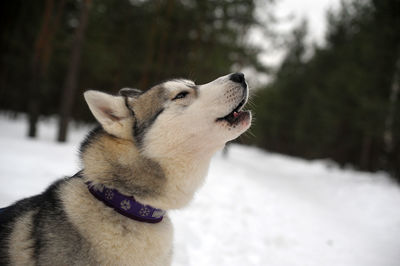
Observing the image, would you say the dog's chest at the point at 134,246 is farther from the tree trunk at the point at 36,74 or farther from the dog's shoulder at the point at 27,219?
the tree trunk at the point at 36,74

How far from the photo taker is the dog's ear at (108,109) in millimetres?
2062

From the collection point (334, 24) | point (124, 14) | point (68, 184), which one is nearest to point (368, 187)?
point (68, 184)

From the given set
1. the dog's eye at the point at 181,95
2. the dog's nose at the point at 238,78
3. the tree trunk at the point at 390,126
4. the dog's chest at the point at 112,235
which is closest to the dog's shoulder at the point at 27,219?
the dog's chest at the point at 112,235

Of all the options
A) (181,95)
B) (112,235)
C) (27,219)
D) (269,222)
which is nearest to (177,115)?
(181,95)

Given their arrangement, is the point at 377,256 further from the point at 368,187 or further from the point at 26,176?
the point at 26,176

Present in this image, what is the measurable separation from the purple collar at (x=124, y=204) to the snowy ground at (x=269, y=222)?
49 centimetres

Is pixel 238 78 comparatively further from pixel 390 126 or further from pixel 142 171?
pixel 390 126

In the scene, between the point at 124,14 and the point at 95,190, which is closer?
the point at 95,190

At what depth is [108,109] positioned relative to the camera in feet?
7.25

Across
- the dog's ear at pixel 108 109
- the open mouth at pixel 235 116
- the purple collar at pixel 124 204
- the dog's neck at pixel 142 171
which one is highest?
the open mouth at pixel 235 116

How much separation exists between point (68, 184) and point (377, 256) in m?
5.44

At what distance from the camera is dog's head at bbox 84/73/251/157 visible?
2119 mm

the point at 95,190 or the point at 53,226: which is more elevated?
the point at 95,190

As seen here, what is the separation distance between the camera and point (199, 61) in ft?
47.4
